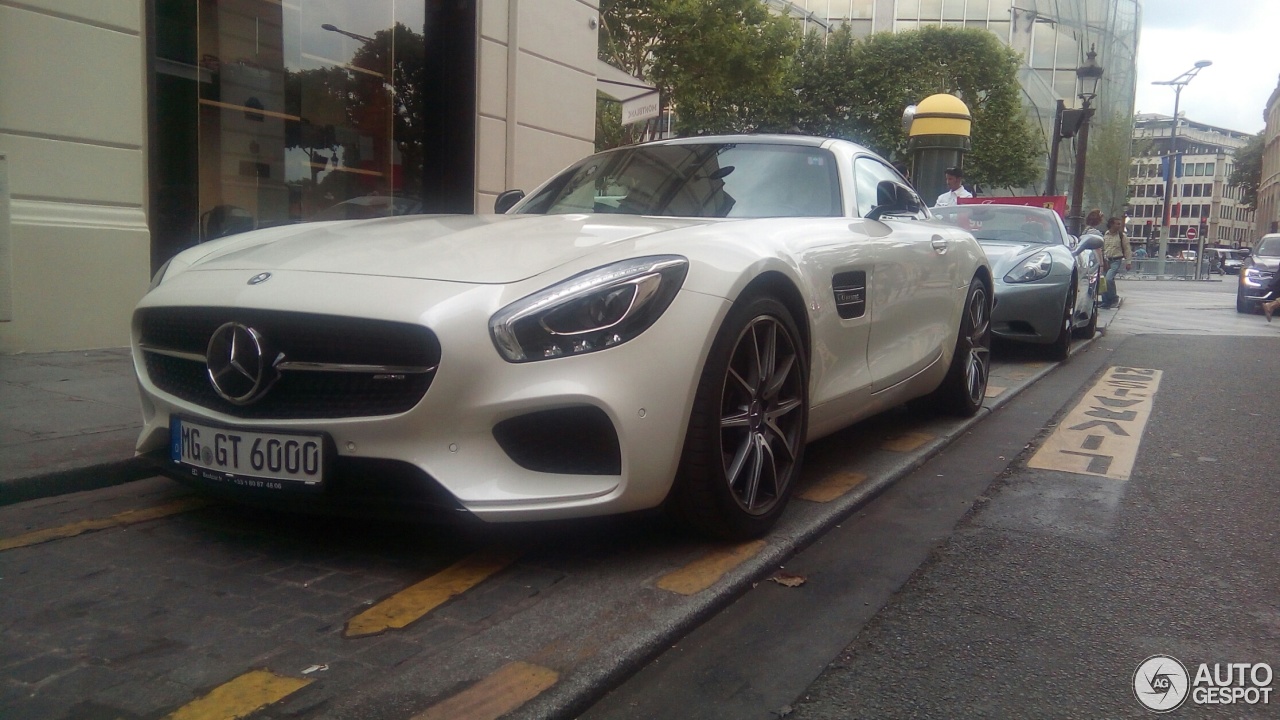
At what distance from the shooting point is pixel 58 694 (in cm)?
203

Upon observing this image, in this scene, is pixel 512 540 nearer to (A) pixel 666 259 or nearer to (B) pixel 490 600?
(B) pixel 490 600

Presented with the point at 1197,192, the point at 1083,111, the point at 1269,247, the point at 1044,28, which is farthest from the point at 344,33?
the point at 1197,192

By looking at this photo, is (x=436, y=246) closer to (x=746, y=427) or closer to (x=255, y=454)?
(x=255, y=454)

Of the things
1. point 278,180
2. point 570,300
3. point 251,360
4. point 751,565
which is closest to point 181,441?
point 251,360

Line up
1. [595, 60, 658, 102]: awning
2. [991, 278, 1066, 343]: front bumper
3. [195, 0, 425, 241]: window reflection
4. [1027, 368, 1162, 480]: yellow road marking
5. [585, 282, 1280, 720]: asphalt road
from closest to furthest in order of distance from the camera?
1. [585, 282, 1280, 720]: asphalt road
2. [1027, 368, 1162, 480]: yellow road marking
3. [195, 0, 425, 241]: window reflection
4. [991, 278, 1066, 343]: front bumper
5. [595, 60, 658, 102]: awning

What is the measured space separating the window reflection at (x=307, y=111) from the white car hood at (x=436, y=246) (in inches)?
162

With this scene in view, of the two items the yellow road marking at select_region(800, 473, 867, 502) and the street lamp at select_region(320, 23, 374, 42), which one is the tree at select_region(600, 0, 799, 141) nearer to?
the street lamp at select_region(320, 23, 374, 42)

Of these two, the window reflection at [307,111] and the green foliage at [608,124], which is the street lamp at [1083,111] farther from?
the green foliage at [608,124]

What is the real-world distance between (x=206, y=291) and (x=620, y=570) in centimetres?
142

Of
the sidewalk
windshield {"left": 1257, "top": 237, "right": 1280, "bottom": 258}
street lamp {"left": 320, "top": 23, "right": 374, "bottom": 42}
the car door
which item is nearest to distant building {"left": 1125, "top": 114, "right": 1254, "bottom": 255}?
windshield {"left": 1257, "top": 237, "right": 1280, "bottom": 258}

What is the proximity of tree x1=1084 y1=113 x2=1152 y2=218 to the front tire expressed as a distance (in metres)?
40.4

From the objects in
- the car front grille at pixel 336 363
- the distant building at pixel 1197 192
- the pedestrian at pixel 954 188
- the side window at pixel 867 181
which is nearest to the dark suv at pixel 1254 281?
the pedestrian at pixel 954 188

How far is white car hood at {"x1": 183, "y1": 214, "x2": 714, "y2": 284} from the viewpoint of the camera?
278cm

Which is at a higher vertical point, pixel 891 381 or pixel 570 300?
pixel 570 300
